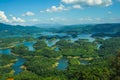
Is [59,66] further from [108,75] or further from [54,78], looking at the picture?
[108,75]

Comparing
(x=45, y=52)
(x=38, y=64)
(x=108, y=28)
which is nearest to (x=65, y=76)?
(x=38, y=64)

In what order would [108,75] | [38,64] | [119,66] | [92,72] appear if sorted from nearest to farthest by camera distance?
[119,66] → [108,75] → [92,72] → [38,64]

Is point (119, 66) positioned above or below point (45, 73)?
above

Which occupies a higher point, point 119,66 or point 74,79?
point 119,66

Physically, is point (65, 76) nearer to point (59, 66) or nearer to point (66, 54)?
point (59, 66)

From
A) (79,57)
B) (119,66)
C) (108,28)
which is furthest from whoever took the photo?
(108,28)

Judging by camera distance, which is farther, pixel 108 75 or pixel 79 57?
pixel 79 57

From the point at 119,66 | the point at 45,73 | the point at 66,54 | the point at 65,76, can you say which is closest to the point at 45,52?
the point at 66,54

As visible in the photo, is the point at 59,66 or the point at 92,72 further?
the point at 59,66

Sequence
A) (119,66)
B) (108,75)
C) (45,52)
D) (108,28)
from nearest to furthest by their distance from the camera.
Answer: (119,66), (108,75), (45,52), (108,28)
